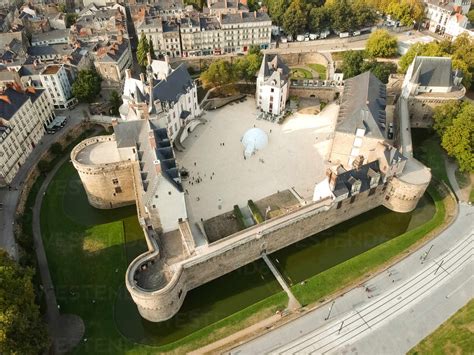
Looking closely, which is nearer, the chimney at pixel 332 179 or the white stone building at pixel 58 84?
the chimney at pixel 332 179

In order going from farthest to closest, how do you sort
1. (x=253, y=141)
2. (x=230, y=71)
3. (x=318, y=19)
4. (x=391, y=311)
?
(x=318, y=19), (x=230, y=71), (x=253, y=141), (x=391, y=311)

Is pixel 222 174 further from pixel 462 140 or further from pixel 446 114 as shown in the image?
pixel 446 114

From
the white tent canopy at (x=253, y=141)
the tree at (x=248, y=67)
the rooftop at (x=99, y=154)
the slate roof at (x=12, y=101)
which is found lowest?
the white tent canopy at (x=253, y=141)

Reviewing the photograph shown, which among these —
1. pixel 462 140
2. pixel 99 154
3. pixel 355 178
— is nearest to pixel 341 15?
pixel 462 140

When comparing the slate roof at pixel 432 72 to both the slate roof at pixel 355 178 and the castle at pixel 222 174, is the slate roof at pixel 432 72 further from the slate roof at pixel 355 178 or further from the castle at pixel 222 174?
the slate roof at pixel 355 178

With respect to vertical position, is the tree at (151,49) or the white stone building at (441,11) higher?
the white stone building at (441,11)

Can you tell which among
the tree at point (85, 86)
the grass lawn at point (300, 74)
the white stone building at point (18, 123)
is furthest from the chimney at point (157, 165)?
the grass lawn at point (300, 74)

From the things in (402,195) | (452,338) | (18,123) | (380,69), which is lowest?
(452,338)
